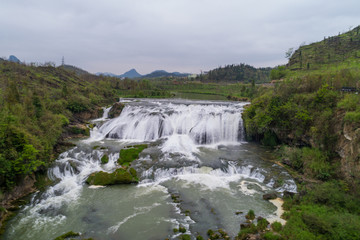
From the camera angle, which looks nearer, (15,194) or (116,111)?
(15,194)

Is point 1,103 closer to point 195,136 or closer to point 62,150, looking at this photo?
point 62,150

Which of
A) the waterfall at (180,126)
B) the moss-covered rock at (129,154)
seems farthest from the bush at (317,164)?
the moss-covered rock at (129,154)

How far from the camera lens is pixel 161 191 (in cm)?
1443

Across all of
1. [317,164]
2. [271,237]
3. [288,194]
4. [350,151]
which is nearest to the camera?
[271,237]

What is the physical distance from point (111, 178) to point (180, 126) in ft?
43.4

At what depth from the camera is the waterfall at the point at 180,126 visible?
25609 millimetres

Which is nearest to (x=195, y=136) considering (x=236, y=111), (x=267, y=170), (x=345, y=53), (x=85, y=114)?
(x=236, y=111)

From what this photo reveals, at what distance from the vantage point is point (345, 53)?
49656 mm

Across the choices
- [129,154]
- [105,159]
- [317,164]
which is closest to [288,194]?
[317,164]

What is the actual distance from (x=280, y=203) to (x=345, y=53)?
54.8 m

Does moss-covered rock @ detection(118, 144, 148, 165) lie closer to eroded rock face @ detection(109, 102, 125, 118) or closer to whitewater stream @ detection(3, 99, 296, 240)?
whitewater stream @ detection(3, 99, 296, 240)

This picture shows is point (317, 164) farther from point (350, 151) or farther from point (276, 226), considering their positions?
point (276, 226)

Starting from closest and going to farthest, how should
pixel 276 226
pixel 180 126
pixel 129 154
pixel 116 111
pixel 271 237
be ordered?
pixel 271 237 < pixel 276 226 < pixel 129 154 < pixel 180 126 < pixel 116 111

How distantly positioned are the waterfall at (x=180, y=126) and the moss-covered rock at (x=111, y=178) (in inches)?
390
